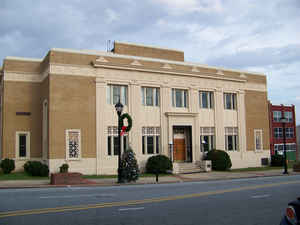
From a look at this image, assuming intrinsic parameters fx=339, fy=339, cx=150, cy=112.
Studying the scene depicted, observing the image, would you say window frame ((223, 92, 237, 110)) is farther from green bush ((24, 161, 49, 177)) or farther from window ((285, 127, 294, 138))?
window ((285, 127, 294, 138))

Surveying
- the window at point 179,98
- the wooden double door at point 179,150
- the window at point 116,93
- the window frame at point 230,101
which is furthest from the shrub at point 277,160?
the window at point 116,93

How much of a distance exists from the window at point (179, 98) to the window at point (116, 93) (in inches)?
187

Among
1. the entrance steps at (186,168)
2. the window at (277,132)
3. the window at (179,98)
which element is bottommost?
the entrance steps at (186,168)

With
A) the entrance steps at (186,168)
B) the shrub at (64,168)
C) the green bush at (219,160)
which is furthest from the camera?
the green bush at (219,160)

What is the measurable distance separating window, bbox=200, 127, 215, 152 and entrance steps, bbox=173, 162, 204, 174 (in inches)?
96.5

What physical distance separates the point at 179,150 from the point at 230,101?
792cm

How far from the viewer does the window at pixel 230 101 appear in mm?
34469

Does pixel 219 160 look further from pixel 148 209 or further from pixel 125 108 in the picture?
pixel 148 209

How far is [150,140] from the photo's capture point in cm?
2956

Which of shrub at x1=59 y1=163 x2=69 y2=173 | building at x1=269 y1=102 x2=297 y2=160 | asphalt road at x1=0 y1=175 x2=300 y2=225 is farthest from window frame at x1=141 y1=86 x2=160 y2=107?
building at x1=269 y1=102 x2=297 y2=160

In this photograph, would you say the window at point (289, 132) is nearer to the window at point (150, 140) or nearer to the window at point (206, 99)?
the window at point (206, 99)

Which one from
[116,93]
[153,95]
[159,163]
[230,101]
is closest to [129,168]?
[159,163]

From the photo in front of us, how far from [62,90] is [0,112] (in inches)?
401

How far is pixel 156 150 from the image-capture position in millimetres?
29750
